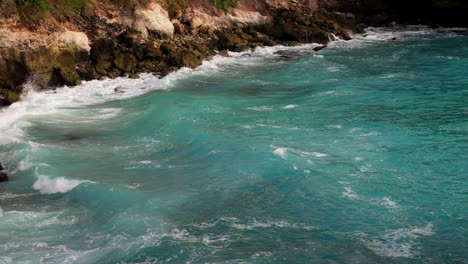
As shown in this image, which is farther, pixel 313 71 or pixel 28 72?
pixel 313 71

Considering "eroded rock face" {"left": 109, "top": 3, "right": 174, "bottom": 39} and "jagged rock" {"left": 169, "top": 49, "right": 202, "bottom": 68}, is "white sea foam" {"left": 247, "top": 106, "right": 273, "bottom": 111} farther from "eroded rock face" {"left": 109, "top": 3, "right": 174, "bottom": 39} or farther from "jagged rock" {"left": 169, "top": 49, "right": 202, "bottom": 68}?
"eroded rock face" {"left": 109, "top": 3, "right": 174, "bottom": 39}

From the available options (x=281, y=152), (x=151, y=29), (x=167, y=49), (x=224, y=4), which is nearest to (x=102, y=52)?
(x=167, y=49)

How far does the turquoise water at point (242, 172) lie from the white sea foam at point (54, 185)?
0.03 m

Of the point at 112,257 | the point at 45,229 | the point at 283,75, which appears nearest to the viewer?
the point at 112,257

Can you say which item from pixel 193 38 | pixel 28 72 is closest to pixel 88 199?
pixel 28 72

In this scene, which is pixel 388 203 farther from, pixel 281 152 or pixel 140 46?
pixel 140 46

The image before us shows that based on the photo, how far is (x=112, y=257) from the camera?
28.7 feet

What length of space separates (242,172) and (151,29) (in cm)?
1651

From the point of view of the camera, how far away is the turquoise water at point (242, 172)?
29.6 feet

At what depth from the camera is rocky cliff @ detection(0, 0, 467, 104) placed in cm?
2209

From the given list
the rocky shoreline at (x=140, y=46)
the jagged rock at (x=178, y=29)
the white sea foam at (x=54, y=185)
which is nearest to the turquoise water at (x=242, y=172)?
the white sea foam at (x=54, y=185)

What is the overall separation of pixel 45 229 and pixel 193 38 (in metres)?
20.0

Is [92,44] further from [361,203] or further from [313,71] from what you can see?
[361,203]

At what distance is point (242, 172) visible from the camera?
12.2m
